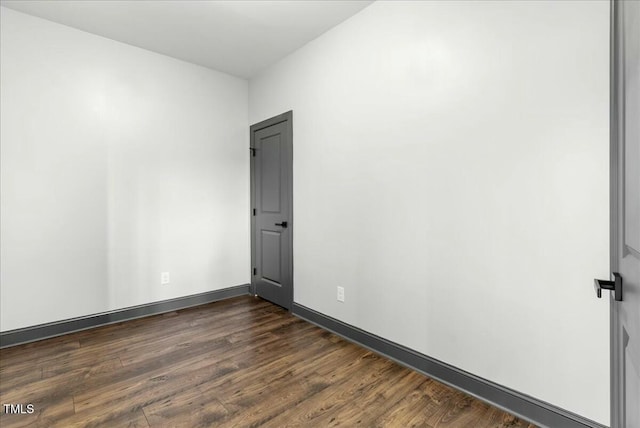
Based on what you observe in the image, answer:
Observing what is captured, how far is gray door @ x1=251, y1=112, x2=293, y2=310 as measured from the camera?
344 centimetres

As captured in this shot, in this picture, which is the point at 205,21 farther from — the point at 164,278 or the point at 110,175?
the point at 164,278

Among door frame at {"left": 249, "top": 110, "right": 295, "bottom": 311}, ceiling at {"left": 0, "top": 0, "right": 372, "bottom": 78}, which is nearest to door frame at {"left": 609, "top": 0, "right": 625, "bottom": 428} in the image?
ceiling at {"left": 0, "top": 0, "right": 372, "bottom": 78}

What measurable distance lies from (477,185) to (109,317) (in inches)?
140

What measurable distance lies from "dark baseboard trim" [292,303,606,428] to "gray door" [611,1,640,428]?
558mm

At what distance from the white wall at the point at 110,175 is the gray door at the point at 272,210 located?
0.21 meters

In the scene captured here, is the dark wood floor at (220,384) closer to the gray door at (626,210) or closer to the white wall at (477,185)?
the white wall at (477,185)

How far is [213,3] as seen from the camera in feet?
8.30

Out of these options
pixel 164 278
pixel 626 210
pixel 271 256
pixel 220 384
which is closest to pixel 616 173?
pixel 626 210

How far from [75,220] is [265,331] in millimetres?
2089

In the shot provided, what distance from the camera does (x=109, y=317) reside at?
312 centimetres

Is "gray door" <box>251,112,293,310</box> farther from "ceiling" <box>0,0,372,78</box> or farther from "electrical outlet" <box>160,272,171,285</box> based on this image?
"electrical outlet" <box>160,272,171,285</box>

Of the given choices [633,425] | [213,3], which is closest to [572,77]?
[633,425]

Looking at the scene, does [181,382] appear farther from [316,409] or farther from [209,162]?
[209,162]

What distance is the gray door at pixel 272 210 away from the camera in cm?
344
